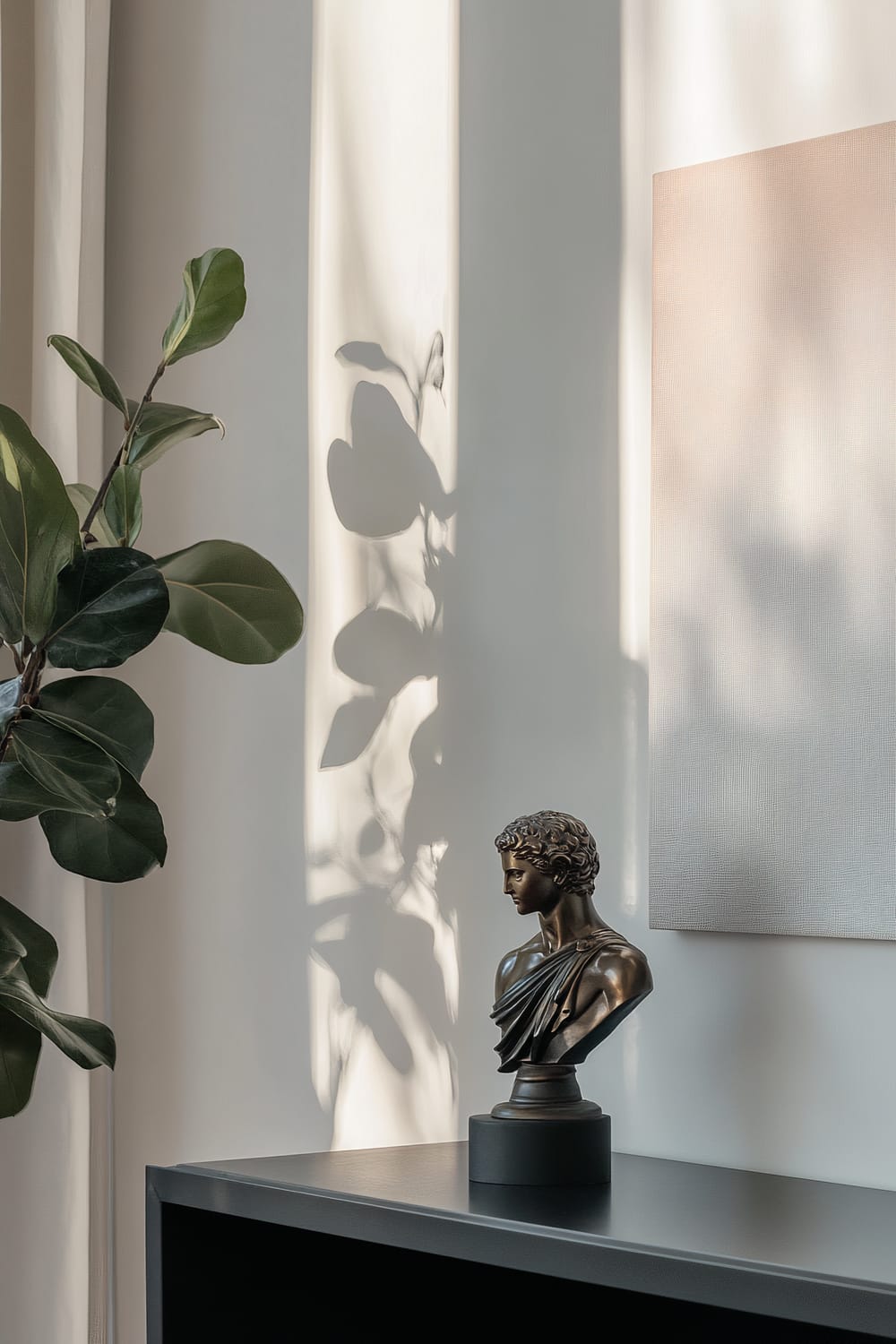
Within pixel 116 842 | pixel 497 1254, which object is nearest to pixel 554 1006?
pixel 497 1254

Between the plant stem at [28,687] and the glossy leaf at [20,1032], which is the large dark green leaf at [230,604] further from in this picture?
the glossy leaf at [20,1032]

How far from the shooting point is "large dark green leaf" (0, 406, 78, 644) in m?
1.44

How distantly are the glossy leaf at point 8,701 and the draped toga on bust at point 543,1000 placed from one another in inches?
20.4

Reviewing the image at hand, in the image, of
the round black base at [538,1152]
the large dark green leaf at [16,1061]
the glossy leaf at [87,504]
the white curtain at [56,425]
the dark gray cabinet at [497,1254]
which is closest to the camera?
the dark gray cabinet at [497,1254]

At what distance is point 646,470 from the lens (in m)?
1.65

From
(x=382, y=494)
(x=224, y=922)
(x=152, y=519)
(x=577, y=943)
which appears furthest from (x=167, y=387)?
(x=577, y=943)

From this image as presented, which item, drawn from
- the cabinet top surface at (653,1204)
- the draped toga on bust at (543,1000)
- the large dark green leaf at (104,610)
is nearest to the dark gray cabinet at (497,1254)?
the cabinet top surface at (653,1204)

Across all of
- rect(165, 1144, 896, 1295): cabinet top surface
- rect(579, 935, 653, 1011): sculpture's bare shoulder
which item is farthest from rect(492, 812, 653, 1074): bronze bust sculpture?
rect(165, 1144, 896, 1295): cabinet top surface

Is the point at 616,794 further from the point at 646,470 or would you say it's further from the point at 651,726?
the point at 646,470

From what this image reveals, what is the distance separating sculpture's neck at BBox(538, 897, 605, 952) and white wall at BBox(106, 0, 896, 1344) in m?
0.16

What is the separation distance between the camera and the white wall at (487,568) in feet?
5.01

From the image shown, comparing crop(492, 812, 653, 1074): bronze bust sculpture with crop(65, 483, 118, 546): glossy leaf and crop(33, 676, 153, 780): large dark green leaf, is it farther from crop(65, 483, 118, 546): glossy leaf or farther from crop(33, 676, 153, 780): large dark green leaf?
crop(65, 483, 118, 546): glossy leaf

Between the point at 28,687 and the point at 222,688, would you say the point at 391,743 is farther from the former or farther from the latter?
the point at 28,687

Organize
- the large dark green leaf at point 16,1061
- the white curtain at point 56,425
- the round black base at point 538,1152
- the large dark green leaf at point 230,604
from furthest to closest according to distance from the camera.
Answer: the white curtain at point 56,425, the large dark green leaf at point 230,604, the large dark green leaf at point 16,1061, the round black base at point 538,1152
